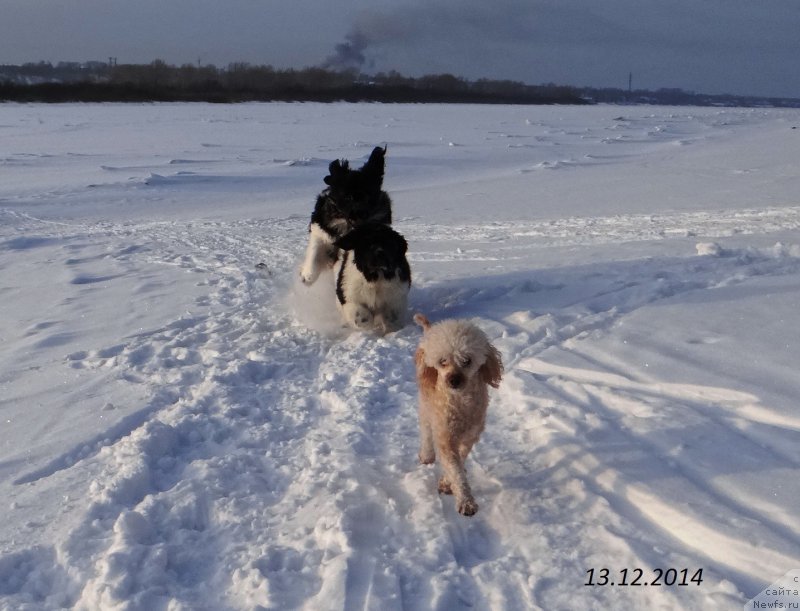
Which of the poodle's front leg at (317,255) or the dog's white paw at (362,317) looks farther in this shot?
the poodle's front leg at (317,255)

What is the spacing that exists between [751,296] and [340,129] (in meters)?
31.4

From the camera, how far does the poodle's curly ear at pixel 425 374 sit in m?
3.76

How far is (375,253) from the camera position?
683 cm

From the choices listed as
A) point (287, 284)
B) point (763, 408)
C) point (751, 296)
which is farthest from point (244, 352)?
point (751, 296)

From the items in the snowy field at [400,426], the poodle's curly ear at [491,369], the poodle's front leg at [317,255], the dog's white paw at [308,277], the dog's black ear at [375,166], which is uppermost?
the dog's black ear at [375,166]

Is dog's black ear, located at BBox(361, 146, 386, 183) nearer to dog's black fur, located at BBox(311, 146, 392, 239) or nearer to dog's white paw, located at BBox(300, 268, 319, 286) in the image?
dog's black fur, located at BBox(311, 146, 392, 239)

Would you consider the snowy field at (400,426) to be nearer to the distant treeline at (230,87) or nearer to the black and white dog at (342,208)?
the black and white dog at (342,208)

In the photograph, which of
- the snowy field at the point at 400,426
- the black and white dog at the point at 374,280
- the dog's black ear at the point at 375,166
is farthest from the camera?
the dog's black ear at the point at 375,166

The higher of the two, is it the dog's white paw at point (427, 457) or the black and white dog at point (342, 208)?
the black and white dog at point (342, 208)

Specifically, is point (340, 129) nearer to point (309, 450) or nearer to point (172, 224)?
point (172, 224)

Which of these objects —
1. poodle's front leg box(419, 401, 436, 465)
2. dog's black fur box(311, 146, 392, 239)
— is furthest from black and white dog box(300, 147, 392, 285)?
poodle's front leg box(419, 401, 436, 465)

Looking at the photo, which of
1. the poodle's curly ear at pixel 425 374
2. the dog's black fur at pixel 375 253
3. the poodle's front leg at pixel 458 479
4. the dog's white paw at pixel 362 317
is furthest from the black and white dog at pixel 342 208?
the poodle's front leg at pixel 458 479

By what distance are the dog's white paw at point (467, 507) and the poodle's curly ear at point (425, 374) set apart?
552 mm

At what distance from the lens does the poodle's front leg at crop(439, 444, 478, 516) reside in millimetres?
3650
